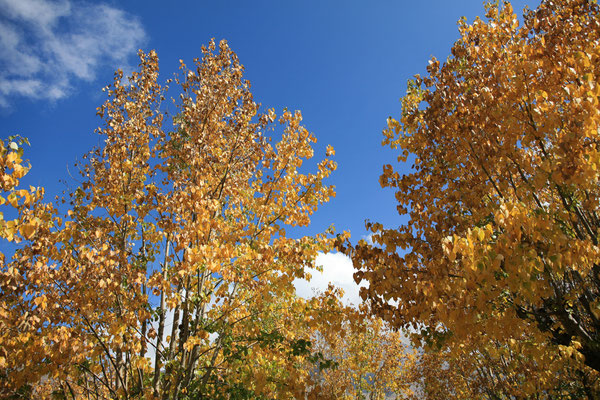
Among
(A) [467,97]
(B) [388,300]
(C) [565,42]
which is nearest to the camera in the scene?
(B) [388,300]

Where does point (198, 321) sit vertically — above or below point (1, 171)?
below

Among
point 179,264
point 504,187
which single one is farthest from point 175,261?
point 504,187

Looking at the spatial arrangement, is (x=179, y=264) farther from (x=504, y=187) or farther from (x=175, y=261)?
(x=504, y=187)

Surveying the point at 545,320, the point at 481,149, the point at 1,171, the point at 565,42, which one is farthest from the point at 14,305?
the point at 565,42

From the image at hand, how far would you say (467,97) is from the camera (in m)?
5.00

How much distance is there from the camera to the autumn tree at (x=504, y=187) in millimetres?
3080

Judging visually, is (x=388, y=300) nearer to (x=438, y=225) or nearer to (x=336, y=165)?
(x=438, y=225)

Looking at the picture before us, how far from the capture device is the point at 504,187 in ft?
14.8

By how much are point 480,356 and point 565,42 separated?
408 inches

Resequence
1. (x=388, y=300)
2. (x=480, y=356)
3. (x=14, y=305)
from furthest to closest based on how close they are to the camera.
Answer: (x=480, y=356)
(x=14, y=305)
(x=388, y=300)

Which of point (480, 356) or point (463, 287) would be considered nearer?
point (463, 287)

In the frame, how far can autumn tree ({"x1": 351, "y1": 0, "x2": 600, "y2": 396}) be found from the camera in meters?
3.08

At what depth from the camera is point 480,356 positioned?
11.1 metres

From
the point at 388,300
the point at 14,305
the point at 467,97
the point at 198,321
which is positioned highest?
the point at 467,97
